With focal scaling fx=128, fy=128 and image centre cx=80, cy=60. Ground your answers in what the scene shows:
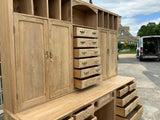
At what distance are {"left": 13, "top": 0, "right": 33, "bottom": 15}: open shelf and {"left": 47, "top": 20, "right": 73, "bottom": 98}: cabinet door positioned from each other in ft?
0.85

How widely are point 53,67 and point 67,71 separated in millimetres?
254

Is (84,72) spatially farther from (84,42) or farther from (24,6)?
(24,6)

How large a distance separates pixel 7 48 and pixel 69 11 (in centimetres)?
94

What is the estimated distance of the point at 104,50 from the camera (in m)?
2.51

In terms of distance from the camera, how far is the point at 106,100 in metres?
1.95

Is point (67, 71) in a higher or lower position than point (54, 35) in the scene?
lower

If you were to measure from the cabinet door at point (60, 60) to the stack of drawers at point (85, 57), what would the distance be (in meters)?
0.09

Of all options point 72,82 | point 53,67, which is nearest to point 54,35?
point 53,67

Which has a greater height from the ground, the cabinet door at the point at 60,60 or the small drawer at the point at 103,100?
the cabinet door at the point at 60,60

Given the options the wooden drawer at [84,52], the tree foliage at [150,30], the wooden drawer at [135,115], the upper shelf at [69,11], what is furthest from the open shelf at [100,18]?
the tree foliage at [150,30]

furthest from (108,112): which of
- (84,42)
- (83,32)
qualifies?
(83,32)

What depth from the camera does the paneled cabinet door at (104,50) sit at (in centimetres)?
241

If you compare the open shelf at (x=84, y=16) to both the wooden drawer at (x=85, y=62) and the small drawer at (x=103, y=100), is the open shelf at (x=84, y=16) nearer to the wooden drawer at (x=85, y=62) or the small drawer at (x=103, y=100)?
the wooden drawer at (x=85, y=62)

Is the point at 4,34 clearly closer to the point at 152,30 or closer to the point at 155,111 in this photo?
the point at 155,111
